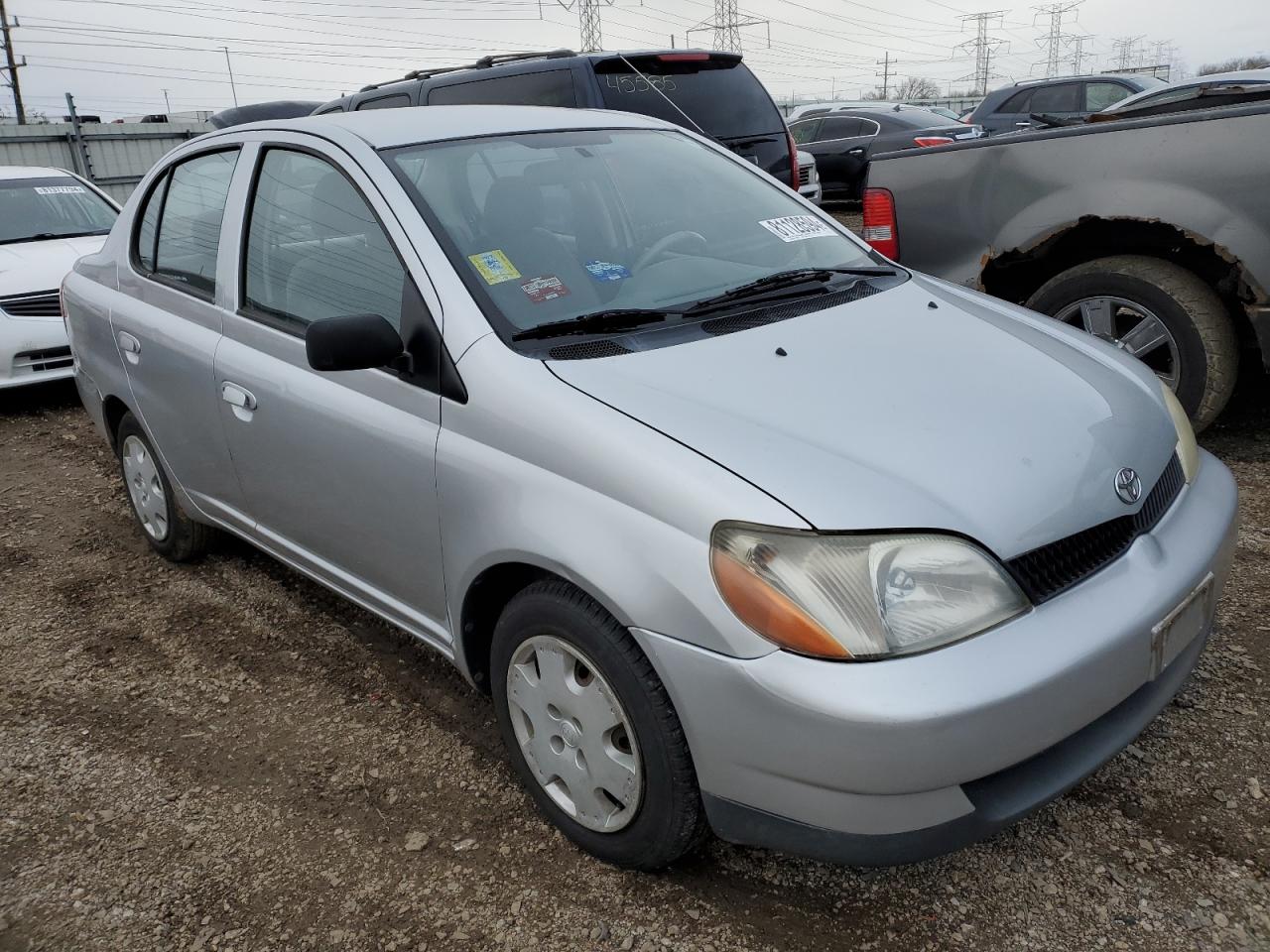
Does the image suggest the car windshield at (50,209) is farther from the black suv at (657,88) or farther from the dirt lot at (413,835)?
the dirt lot at (413,835)

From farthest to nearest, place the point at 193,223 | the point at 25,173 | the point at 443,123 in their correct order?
the point at 25,173
the point at 193,223
the point at 443,123

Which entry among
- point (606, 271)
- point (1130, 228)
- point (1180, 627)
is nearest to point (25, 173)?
point (606, 271)

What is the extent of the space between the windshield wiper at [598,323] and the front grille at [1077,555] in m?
1.06

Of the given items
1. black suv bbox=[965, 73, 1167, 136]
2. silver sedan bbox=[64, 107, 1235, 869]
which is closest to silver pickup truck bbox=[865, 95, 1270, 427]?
silver sedan bbox=[64, 107, 1235, 869]

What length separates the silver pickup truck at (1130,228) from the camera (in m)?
3.85

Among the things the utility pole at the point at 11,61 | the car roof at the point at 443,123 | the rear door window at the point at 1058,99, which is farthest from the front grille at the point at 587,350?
the utility pole at the point at 11,61

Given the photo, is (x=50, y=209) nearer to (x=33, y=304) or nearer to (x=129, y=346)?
(x=33, y=304)

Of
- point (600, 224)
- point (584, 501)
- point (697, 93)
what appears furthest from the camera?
point (697, 93)

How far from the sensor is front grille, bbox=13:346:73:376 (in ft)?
22.2

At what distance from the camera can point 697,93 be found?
21.3ft

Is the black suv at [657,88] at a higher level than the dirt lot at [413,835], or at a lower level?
higher

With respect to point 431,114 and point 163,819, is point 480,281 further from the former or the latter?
point 163,819

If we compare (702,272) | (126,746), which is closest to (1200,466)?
(702,272)

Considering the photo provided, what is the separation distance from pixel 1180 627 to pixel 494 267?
1752mm
